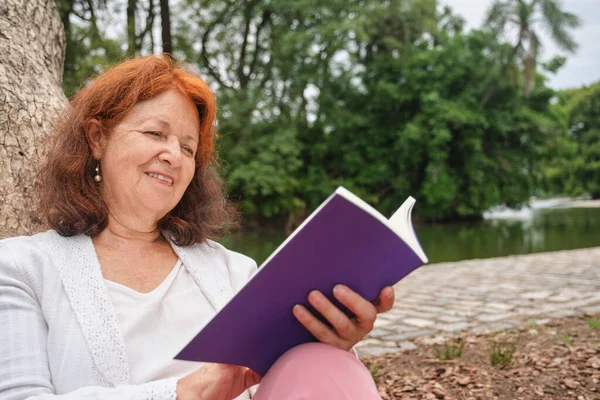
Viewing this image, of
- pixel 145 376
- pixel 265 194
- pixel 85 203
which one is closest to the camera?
pixel 145 376

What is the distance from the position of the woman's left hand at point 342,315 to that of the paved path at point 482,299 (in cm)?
246

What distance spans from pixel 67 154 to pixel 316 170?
20075 millimetres

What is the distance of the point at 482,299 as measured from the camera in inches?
202

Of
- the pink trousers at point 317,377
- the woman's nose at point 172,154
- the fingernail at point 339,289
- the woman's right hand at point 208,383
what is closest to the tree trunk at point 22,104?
the woman's nose at point 172,154

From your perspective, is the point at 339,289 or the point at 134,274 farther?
the point at 134,274

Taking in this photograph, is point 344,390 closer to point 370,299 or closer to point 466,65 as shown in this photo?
point 370,299

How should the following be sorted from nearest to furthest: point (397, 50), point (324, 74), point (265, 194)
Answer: point (265, 194) → point (324, 74) → point (397, 50)

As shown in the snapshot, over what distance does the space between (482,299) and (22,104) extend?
177 inches

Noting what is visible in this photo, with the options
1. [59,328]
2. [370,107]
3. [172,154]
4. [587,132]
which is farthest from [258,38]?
[587,132]

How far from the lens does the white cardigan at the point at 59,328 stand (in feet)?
3.59

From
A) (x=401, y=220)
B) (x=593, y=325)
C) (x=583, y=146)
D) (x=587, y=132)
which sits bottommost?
(x=583, y=146)

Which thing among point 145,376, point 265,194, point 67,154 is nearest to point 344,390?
point 145,376

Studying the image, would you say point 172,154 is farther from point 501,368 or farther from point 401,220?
point 501,368

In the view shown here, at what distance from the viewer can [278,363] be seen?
3.88 feet
